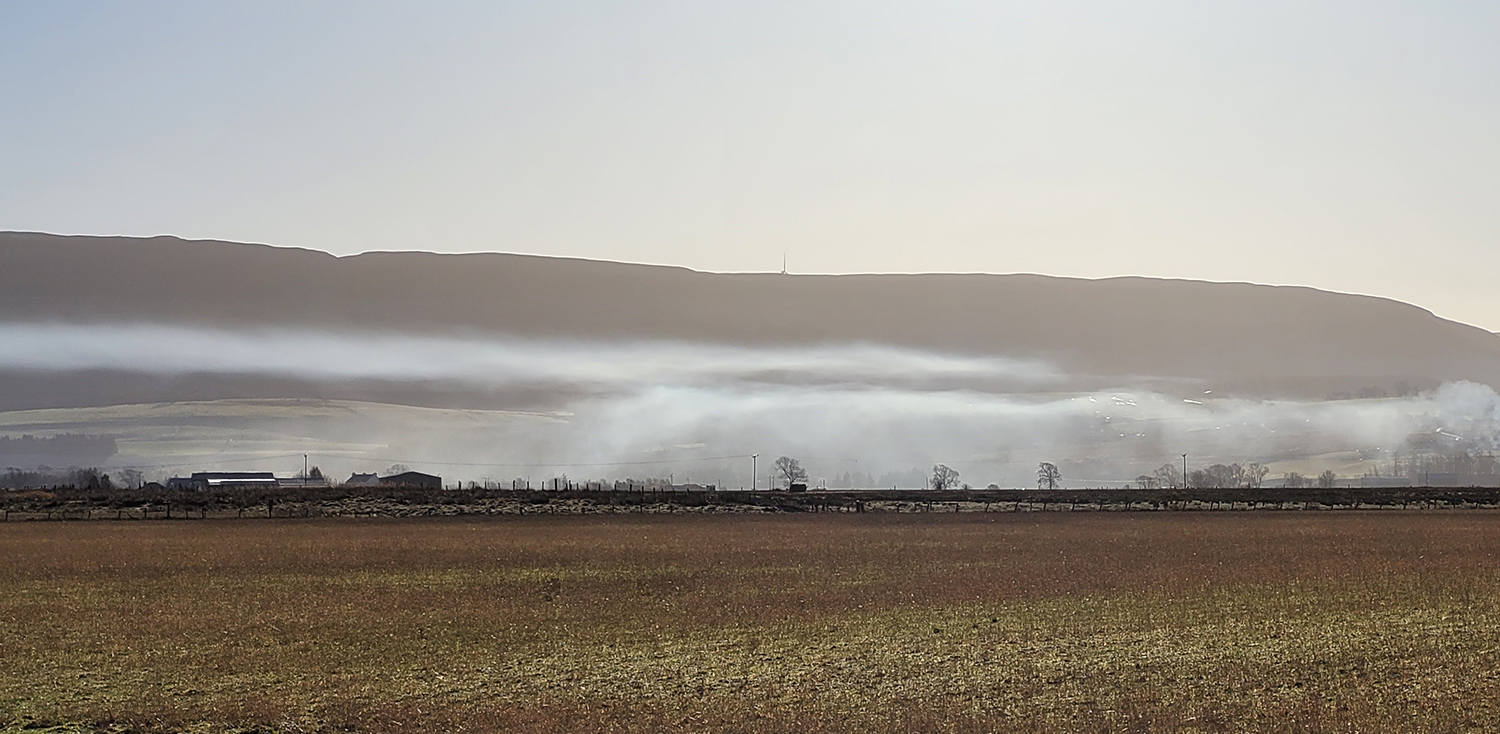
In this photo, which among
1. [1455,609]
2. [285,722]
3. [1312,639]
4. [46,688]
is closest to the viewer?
Answer: [285,722]

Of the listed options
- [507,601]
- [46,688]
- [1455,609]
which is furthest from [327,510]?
[1455,609]

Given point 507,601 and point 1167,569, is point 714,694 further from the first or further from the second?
point 1167,569

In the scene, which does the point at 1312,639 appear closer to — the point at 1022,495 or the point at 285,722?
the point at 285,722

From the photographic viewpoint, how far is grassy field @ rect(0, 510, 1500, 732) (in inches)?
802

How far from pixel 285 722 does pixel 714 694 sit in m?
6.58

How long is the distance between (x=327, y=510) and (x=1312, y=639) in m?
79.0

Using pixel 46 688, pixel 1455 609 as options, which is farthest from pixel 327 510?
pixel 1455 609

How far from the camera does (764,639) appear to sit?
2747cm

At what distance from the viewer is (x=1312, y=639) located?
2502cm

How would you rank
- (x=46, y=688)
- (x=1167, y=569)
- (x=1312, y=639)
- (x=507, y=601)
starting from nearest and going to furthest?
(x=46, y=688)
(x=1312, y=639)
(x=507, y=601)
(x=1167, y=569)

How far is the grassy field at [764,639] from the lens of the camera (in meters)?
20.4

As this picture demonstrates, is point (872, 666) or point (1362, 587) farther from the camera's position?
point (1362, 587)

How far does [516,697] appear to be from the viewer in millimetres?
22094

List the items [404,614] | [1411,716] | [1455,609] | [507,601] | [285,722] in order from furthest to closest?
[507,601], [404,614], [1455,609], [285,722], [1411,716]
